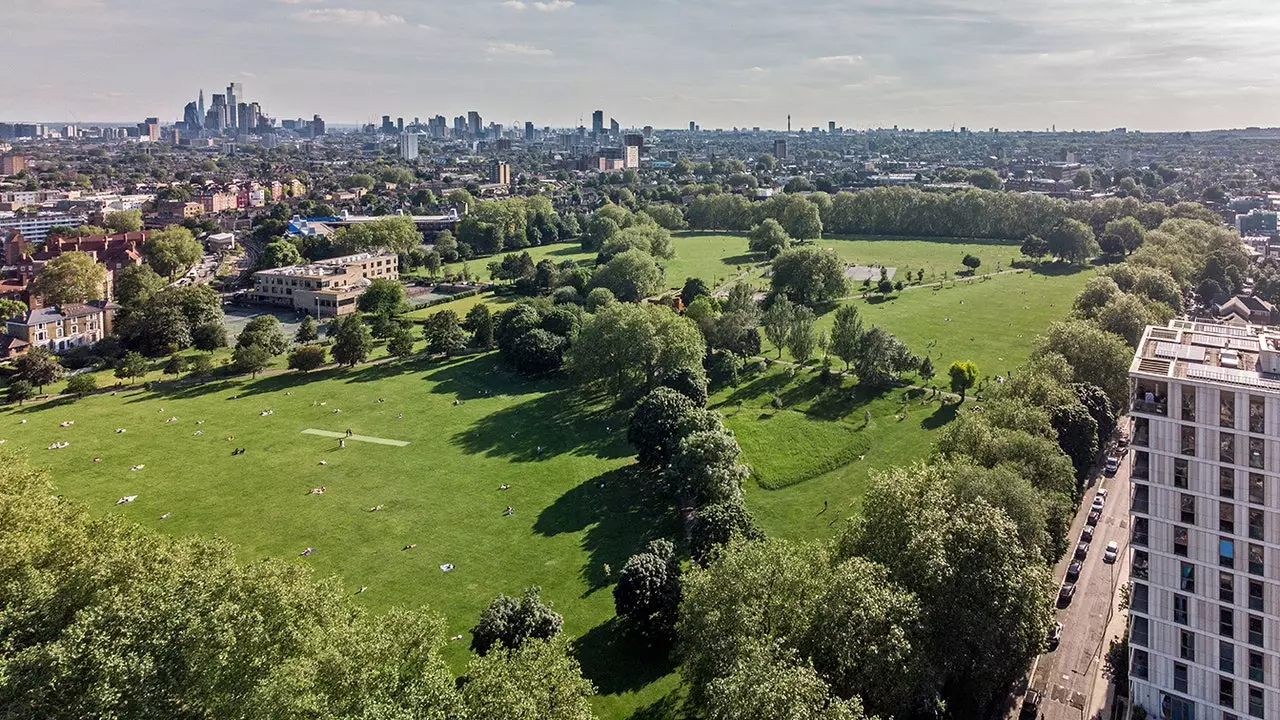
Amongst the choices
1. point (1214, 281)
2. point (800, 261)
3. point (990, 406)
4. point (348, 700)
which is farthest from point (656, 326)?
point (1214, 281)

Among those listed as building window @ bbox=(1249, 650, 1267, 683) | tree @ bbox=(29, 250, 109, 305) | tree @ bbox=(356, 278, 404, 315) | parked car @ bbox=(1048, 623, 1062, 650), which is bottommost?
parked car @ bbox=(1048, 623, 1062, 650)

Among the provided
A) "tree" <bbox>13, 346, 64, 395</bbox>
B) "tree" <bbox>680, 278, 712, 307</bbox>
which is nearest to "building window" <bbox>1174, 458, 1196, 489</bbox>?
"tree" <bbox>680, 278, 712, 307</bbox>

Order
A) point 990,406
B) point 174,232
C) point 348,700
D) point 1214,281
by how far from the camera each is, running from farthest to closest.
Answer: point 174,232 < point 1214,281 < point 990,406 < point 348,700

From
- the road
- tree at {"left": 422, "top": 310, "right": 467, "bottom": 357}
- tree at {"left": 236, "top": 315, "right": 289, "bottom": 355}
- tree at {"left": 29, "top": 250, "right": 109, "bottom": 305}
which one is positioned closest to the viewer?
the road

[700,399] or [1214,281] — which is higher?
[1214,281]

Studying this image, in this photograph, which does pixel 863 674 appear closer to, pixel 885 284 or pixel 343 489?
pixel 343 489

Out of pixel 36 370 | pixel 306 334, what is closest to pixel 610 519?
pixel 306 334

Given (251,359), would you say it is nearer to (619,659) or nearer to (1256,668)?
(619,659)

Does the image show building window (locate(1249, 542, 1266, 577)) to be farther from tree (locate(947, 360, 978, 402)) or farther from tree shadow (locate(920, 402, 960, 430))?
tree (locate(947, 360, 978, 402))
